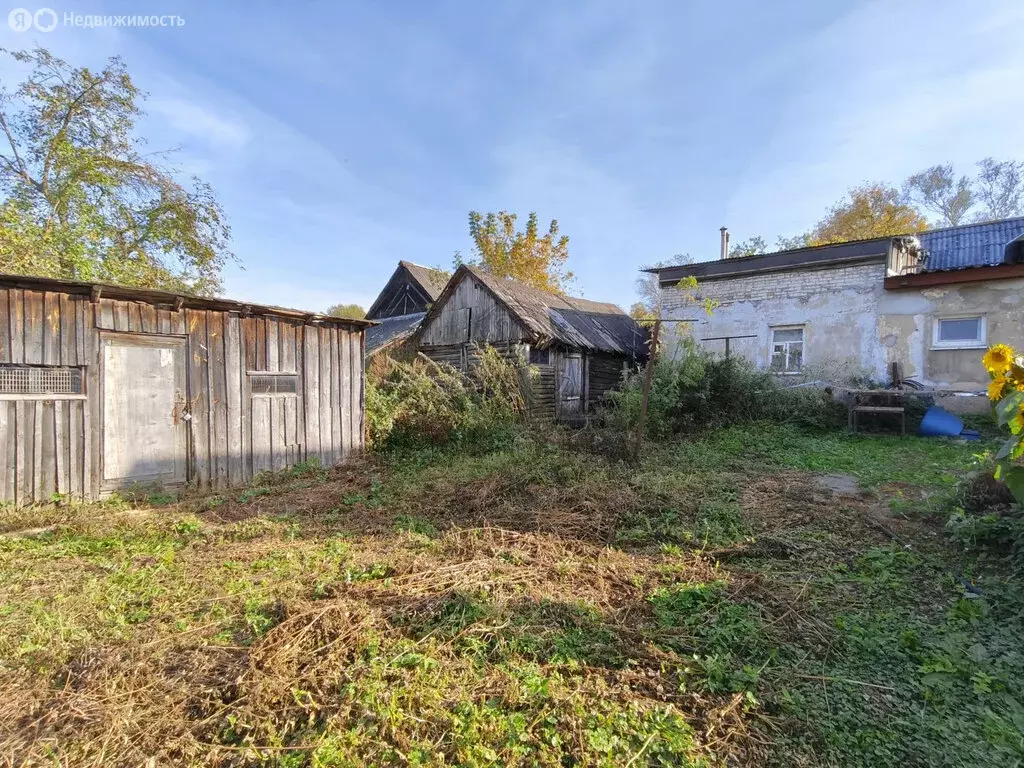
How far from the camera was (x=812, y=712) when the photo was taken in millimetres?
2254

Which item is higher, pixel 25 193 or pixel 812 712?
pixel 25 193

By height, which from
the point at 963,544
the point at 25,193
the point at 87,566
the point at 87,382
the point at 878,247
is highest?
the point at 25,193

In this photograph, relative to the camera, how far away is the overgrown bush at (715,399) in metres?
10.0

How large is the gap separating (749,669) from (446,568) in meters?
2.26

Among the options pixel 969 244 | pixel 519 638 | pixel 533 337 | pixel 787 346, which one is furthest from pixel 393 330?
pixel 969 244

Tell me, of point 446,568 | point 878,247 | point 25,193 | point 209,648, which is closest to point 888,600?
point 446,568

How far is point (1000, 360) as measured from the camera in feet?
10.3

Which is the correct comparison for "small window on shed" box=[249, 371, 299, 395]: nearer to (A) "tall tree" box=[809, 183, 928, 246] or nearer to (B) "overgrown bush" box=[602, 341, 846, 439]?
(B) "overgrown bush" box=[602, 341, 846, 439]

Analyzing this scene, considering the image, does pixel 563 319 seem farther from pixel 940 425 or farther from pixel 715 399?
pixel 940 425

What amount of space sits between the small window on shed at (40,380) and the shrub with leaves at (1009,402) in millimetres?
9091

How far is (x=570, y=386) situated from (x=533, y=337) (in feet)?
7.58

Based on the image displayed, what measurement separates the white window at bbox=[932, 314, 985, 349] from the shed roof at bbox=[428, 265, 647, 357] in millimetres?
6741

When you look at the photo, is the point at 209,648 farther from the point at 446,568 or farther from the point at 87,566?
the point at 87,566

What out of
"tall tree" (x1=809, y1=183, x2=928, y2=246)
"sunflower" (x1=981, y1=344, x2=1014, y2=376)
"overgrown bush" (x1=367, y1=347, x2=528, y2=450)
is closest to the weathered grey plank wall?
"overgrown bush" (x1=367, y1=347, x2=528, y2=450)
